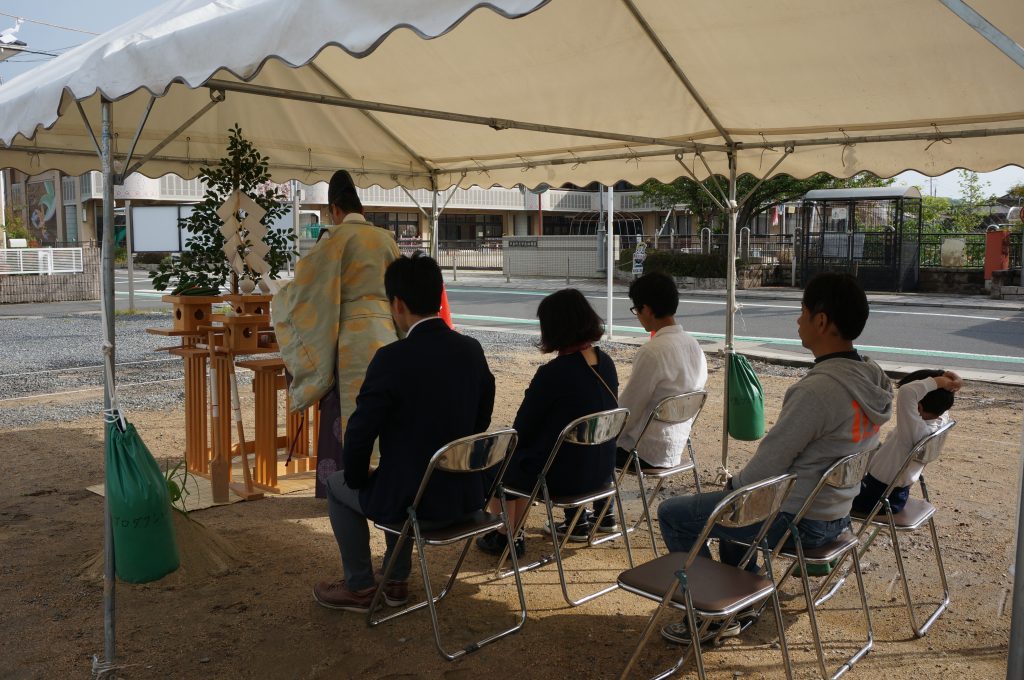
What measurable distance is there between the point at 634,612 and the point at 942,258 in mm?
19975

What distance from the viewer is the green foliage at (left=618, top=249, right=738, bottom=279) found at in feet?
74.1

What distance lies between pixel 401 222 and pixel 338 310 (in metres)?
39.2

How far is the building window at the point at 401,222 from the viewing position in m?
41.6

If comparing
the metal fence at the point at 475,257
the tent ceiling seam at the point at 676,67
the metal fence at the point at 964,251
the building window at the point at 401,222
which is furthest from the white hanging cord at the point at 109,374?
the building window at the point at 401,222

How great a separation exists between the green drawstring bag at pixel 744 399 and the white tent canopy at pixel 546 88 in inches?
58.7

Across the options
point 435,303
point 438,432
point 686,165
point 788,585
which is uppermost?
point 686,165

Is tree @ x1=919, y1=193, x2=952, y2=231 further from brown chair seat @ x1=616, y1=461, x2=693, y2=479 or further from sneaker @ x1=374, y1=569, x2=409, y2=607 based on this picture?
sneaker @ x1=374, y1=569, x2=409, y2=607

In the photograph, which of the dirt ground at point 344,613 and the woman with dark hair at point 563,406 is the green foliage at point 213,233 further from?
the woman with dark hair at point 563,406

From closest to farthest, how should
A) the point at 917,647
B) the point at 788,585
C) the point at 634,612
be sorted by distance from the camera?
the point at 917,647 → the point at 634,612 → the point at 788,585

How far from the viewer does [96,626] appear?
3219mm

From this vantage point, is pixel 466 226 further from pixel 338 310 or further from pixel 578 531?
pixel 578 531

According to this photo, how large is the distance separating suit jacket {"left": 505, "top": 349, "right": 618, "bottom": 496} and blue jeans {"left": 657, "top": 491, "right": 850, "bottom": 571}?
0.48 m

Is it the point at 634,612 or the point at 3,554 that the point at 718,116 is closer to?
the point at 634,612

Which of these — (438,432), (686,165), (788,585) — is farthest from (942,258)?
(438,432)
